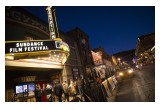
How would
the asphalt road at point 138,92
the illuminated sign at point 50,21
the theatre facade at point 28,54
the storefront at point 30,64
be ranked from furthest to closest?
the illuminated sign at point 50,21 < the asphalt road at point 138,92 < the theatre facade at point 28,54 < the storefront at point 30,64

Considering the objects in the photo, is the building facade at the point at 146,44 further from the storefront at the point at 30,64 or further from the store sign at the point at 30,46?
the store sign at the point at 30,46

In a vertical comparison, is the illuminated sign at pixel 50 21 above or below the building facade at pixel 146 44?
above

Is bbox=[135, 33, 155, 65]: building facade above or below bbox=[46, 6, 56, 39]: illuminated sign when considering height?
below

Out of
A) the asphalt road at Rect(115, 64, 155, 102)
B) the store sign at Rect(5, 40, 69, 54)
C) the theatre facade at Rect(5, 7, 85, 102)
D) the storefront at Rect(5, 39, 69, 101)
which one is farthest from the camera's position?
the asphalt road at Rect(115, 64, 155, 102)

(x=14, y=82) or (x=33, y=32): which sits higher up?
(x=33, y=32)

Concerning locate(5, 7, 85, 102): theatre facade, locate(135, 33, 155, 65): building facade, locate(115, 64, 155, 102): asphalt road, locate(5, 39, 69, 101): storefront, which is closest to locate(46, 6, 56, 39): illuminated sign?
locate(5, 7, 85, 102): theatre facade

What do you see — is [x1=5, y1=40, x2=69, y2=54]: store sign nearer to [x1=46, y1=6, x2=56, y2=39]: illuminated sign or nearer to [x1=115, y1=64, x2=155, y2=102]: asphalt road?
[x1=46, y1=6, x2=56, y2=39]: illuminated sign

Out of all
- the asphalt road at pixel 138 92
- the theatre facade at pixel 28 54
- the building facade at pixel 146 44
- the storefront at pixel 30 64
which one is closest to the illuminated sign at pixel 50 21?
the theatre facade at pixel 28 54

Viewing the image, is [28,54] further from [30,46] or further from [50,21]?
[50,21]
